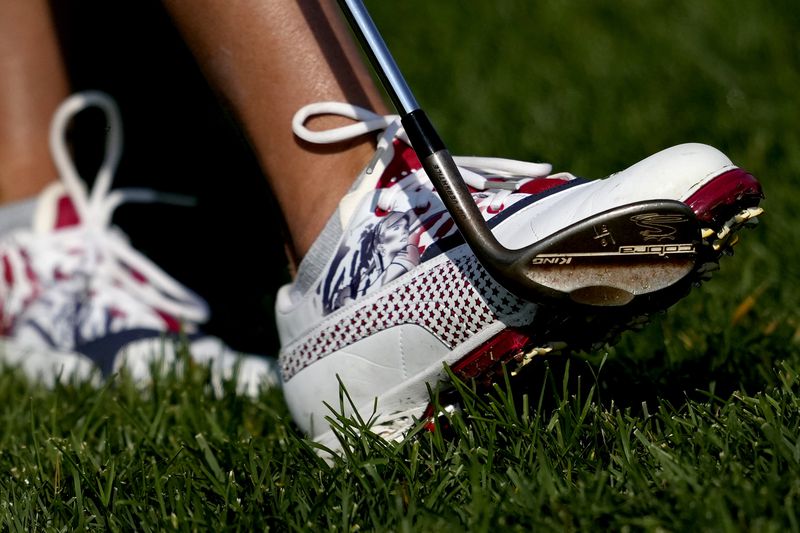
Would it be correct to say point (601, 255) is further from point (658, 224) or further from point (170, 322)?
point (170, 322)

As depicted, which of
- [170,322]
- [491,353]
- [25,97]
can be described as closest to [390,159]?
[491,353]

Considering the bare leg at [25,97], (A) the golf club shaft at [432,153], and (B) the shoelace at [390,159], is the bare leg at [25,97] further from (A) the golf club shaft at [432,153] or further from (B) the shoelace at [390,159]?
(A) the golf club shaft at [432,153]

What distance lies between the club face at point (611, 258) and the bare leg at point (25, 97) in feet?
5.27

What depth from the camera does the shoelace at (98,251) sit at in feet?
7.65

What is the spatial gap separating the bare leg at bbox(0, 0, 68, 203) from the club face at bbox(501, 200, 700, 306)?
1.61 metres

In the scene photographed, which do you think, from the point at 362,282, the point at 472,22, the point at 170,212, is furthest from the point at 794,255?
the point at 472,22

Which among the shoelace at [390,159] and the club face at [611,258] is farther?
the shoelace at [390,159]

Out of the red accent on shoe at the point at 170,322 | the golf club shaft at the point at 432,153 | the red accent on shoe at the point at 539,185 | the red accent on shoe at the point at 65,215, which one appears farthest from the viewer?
the red accent on shoe at the point at 65,215

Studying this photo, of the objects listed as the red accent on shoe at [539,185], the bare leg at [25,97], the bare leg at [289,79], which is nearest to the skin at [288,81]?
the bare leg at [289,79]

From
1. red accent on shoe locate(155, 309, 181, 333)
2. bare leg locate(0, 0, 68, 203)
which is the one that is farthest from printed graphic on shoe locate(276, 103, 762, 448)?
bare leg locate(0, 0, 68, 203)

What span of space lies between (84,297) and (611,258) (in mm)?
1393

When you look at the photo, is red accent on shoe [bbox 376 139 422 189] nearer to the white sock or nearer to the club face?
the club face

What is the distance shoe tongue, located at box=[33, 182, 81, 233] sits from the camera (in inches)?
93.9

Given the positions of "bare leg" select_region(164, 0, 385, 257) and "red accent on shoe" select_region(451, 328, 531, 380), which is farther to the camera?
"bare leg" select_region(164, 0, 385, 257)
